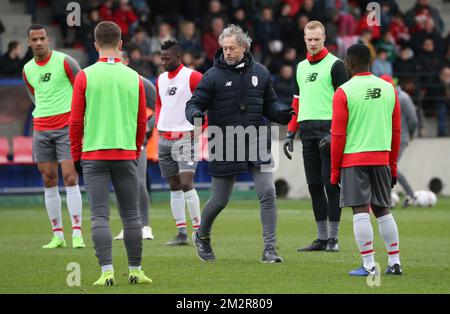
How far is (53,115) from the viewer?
13.3 metres

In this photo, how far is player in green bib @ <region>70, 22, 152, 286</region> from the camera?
9.51m

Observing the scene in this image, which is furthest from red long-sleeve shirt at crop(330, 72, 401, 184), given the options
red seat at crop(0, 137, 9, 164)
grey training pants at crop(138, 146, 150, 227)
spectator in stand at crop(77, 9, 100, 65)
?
spectator in stand at crop(77, 9, 100, 65)

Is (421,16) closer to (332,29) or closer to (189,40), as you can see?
(332,29)

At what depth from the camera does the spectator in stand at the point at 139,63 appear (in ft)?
76.9

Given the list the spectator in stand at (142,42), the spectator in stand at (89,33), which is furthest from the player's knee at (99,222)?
the spectator in stand at (142,42)

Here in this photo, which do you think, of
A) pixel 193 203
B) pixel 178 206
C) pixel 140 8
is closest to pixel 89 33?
pixel 140 8

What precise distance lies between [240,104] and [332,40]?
15425mm

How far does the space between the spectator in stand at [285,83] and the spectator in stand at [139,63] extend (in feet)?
9.29

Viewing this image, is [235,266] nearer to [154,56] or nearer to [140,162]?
[140,162]

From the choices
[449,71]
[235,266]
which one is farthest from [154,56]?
[235,266]

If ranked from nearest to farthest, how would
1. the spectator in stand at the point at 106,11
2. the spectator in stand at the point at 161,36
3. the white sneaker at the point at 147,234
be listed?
the white sneaker at the point at 147,234
the spectator in stand at the point at 161,36
the spectator in stand at the point at 106,11

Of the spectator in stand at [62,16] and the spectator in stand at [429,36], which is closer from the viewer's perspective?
the spectator in stand at [62,16]

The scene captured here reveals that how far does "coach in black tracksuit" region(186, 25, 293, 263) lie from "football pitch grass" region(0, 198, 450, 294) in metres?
0.67

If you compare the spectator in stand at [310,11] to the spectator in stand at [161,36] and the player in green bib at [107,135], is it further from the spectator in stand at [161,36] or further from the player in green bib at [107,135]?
the player in green bib at [107,135]
